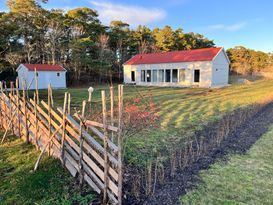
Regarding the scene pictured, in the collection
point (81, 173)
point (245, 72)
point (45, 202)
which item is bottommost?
point (45, 202)

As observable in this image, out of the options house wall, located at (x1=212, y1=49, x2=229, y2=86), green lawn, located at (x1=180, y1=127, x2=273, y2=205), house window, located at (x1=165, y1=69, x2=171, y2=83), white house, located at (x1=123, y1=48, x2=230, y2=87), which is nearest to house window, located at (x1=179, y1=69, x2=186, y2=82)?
white house, located at (x1=123, y1=48, x2=230, y2=87)

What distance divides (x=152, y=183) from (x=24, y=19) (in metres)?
26.8

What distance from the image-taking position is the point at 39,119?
4676 millimetres

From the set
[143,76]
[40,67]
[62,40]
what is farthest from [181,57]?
[62,40]

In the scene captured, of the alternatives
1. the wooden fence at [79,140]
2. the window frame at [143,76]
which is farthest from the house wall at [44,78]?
the wooden fence at [79,140]

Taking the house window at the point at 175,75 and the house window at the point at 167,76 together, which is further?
the house window at the point at 167,76

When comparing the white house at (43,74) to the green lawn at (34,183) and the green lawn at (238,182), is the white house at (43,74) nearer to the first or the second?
the green lawn at (34,183)

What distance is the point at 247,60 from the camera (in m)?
43.0

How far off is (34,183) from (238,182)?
11.4ft

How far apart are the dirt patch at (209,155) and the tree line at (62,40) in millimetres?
15615

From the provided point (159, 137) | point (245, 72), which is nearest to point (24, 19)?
point (159, 137)

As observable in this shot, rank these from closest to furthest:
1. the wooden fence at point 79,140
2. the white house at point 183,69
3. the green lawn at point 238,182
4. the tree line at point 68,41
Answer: the wooden fence at point 79,140, the green lawn at point 238,182, the white house at point 183,69, the tree line at point 68,41

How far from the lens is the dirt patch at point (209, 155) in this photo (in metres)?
3.21

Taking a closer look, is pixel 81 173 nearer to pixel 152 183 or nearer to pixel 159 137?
pixel 152 183
